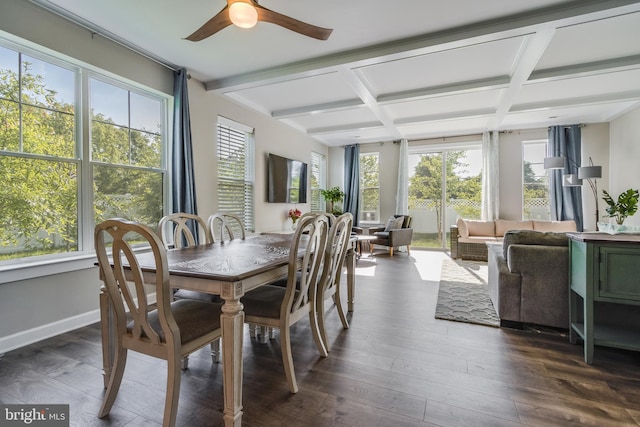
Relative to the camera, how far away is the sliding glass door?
22.4ft

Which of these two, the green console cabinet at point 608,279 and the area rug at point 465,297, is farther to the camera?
the area rug at point 465,297

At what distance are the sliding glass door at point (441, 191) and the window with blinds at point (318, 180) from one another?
2.20 meters

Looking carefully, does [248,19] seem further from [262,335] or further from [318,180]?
[318,180]

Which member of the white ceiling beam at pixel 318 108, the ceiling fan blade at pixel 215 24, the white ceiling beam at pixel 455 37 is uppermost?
the white ceiling beam at pixel 318 108

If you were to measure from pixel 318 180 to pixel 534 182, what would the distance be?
482 cm

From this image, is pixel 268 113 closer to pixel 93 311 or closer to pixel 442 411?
pixel 93 311

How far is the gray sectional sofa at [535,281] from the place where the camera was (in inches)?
95.4

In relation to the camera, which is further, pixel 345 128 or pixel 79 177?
pixel 345 128

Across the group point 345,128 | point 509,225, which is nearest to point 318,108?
point 345,128

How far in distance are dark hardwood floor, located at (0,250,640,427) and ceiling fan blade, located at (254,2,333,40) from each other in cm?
230

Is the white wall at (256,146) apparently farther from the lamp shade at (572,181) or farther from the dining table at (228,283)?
the lamp shade at (572,181)

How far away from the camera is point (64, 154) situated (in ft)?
8.58

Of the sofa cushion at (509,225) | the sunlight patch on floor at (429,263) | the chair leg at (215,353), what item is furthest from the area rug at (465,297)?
the chair leg at (215,353)

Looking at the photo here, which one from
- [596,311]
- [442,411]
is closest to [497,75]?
[596,311]
